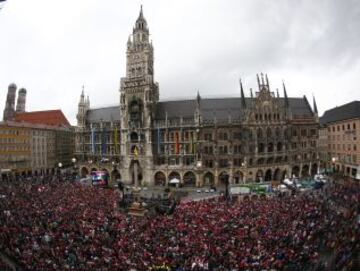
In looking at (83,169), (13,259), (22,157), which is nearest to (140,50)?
(83,169)

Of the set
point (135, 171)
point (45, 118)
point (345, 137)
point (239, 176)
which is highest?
point (45, 118)

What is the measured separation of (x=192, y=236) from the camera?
2784 centimetres

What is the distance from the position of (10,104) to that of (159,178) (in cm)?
7857

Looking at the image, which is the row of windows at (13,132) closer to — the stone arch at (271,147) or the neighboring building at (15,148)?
the neighboring building at (15,148)

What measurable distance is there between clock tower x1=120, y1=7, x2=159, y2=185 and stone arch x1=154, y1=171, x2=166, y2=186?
2204mm

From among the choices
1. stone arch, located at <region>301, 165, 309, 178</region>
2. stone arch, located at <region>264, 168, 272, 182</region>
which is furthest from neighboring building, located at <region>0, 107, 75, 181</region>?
stone arch, located at <region>301, 165, 309, 178</region>

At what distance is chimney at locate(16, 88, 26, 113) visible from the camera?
137 m

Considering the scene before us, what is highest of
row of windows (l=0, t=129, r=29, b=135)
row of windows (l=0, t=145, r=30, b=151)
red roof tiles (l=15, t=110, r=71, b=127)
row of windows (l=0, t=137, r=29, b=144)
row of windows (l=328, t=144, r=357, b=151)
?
red roof tiles (l=15, t=110, r=71, b=127)

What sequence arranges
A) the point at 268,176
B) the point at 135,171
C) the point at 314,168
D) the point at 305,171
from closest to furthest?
the point at 268,176 < the point at 135,171 < the point at 305,171 < the point at 314,168

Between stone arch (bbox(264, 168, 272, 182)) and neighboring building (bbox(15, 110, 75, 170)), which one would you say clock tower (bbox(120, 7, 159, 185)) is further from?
neighboring building (bbox(15, 110, 75, 170))

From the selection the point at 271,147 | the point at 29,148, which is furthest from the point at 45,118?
the point at 271,147

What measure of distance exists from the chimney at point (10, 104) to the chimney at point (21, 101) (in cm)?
1068

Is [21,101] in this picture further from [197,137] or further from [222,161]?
[222,161]

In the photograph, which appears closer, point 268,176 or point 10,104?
point 268,176
